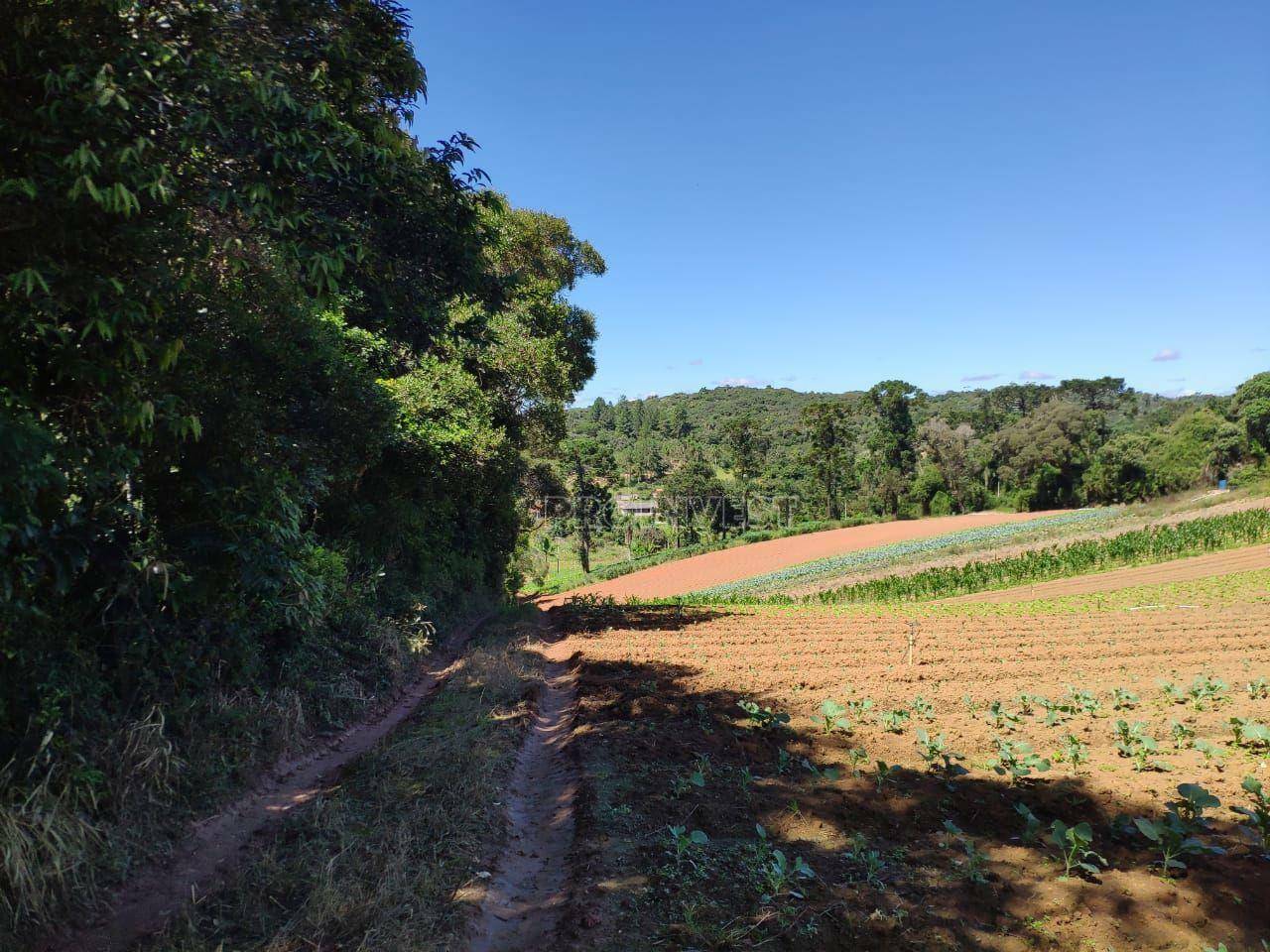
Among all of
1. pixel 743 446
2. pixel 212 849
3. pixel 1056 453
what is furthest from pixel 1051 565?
pixel 743 446

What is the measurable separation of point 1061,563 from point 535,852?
23875 millimetres

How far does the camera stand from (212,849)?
459 centimetres

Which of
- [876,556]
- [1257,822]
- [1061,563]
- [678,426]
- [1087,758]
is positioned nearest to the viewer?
[1257,822]

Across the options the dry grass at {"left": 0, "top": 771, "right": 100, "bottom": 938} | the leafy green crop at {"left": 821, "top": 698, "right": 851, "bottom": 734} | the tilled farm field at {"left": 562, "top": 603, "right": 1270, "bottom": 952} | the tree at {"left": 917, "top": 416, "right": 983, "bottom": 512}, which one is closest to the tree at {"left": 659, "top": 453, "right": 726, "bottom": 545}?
the tree at {"left": 917, "top": 416, "right": 983, "bottom": 512}

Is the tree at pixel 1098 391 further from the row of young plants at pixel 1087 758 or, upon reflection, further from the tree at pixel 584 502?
the row of young plants at pixel 1087 758

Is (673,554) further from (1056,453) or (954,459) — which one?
(1056,453)

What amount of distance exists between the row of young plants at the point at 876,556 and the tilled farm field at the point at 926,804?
17023 millimetres

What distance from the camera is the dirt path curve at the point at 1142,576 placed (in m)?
18.5

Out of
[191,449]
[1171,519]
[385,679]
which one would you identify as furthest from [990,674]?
[1171,519]

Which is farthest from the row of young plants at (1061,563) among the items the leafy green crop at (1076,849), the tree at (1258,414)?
the tree at (1258,414)

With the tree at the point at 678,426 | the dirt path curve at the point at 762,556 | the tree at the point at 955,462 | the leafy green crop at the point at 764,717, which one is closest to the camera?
the leafy green crop at the point at 764,717

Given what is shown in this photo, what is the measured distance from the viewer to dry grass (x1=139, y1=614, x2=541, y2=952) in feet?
11.3

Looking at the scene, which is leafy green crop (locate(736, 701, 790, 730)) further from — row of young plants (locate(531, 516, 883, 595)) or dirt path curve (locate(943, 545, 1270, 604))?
row of young plants (locate(531, 516, 883, 595))

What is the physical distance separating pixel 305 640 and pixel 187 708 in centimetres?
201
